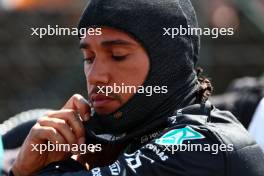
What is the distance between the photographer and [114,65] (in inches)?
117

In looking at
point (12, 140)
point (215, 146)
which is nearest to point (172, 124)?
point (215, 146)

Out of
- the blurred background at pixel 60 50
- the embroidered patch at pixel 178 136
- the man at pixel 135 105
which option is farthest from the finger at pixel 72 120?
the blurred background at pixel 60 50

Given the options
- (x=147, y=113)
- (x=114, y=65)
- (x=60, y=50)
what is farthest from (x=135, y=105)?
(x=60, y=50)

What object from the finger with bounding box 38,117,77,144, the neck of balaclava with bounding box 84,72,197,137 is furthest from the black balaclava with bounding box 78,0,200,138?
the finger with bounding box 38,117,77,144

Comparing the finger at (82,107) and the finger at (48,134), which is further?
the finger at (82,107)

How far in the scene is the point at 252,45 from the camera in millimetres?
9328

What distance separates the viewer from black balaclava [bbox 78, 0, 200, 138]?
2988 mm

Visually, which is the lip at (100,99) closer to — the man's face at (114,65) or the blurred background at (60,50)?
the man's face at (114,65)

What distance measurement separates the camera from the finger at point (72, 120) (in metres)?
3.02

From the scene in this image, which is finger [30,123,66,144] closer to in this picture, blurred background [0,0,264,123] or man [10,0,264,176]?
man [10,0,264,176]

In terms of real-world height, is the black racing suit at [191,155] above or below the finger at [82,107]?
below

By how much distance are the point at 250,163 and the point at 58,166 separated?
69 cm

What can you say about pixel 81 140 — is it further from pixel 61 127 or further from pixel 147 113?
pixel 147 113

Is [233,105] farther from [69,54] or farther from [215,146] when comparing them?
[69,54]
